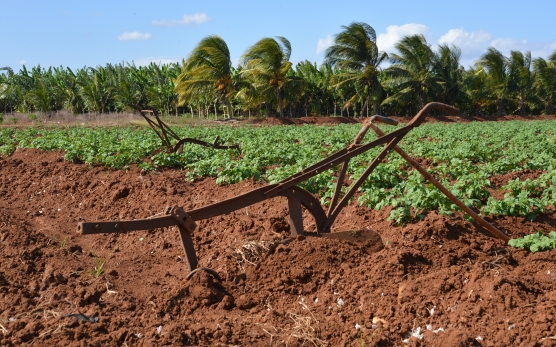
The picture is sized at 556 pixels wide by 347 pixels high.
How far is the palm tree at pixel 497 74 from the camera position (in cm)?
4762

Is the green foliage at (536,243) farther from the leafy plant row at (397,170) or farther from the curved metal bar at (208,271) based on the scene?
the curved metal bar at (208,271)

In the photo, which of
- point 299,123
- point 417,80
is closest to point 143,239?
point 299,123

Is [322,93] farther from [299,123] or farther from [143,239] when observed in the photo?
[143,239]

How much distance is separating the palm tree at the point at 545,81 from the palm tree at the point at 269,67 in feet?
87.1

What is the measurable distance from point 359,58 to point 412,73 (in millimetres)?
5206

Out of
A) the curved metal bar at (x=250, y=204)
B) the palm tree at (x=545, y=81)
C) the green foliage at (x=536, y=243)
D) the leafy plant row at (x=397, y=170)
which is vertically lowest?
the green foliage at (x=536, y=243)

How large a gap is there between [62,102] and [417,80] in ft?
98.3

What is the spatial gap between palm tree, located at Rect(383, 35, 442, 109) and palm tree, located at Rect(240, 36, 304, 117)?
8.71 meters

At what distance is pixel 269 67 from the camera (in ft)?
121

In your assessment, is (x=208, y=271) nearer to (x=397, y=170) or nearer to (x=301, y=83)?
(x=397, y=170)

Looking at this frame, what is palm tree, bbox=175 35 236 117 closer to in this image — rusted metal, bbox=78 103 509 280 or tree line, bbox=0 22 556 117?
tree line, bbox=0 22 556 117

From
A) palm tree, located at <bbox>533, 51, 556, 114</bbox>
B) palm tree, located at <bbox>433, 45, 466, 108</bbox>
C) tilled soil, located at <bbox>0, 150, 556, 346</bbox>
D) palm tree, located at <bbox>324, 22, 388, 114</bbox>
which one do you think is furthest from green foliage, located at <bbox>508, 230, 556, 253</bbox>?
palm tree, located at <bbox>533, 51, 556, 114</bbox>

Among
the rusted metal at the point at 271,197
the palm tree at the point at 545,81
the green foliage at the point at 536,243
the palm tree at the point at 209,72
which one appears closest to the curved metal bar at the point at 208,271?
the rusted metal at the point at 271,197

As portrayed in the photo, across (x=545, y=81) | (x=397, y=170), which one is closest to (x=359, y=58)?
(x=545, y=81)
